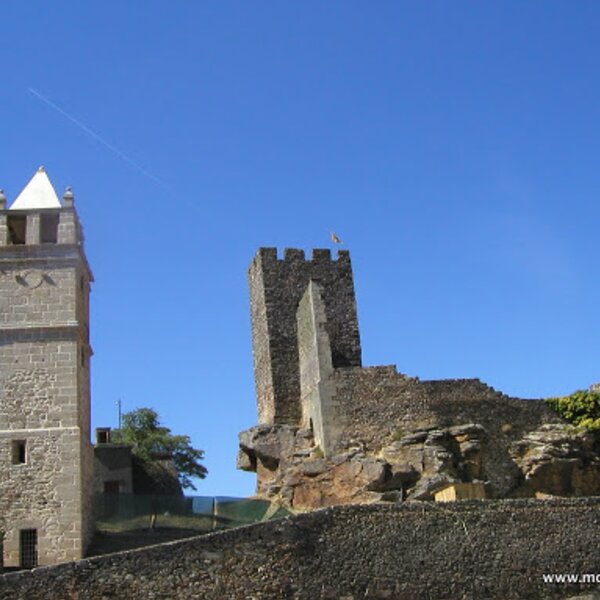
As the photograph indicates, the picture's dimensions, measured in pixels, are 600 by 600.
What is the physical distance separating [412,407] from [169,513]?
7.80 meters

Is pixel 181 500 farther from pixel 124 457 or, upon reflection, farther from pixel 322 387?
pixel 124 457

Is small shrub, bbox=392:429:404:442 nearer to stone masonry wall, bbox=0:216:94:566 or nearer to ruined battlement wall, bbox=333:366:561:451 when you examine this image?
ruined battlement wall, bbox=333:366:561:451

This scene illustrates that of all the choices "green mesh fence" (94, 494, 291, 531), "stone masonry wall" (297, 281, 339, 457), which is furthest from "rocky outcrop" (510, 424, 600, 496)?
"green mesh fence" (94, 494, 291, 531)

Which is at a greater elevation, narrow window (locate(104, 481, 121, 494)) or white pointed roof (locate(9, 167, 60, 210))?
white pointed roof (locate(9, 167, 60, 210))

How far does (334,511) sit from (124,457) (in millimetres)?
18816

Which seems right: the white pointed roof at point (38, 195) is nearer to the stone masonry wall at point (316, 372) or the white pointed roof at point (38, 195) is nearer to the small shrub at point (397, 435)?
the stone masonry wall at point (316, 372)

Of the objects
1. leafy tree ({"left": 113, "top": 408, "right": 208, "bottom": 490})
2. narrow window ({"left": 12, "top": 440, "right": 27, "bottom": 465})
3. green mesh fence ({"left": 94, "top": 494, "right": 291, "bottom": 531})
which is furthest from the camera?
leafy tree ({"left": 113, "top": 408, "right": 208, "bottom": 490})

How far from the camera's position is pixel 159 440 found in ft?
164

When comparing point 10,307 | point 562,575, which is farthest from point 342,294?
point 562,575

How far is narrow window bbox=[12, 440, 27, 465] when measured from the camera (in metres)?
27.5

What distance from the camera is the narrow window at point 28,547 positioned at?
26625 millimetres

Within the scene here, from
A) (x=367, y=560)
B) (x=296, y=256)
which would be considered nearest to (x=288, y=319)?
(x=296, y=256)

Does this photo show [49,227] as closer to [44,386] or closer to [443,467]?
[44,386]

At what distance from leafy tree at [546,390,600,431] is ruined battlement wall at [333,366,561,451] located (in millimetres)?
663
